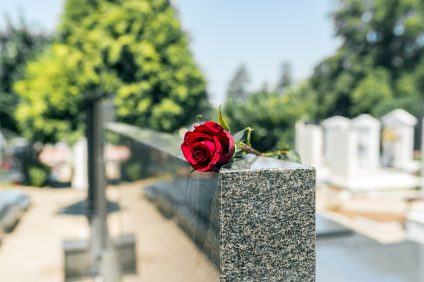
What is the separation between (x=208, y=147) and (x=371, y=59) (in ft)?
Answer: 117

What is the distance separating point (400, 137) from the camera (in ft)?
62.1

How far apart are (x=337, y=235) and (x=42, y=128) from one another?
12.5 metres

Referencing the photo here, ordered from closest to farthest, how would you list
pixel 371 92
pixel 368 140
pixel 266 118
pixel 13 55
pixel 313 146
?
1. pixel 266 118
2. pixel 313 146
3. pixel 368 140
4. pixel 13 55
5. pixel 371 92

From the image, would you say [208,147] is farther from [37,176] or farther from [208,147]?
[37,176]

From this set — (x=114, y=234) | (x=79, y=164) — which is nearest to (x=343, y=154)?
(x=79, y=164)

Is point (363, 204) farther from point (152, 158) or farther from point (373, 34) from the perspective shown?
point (373, 34)

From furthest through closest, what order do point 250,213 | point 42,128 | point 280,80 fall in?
point 280,80
point 42,128
point 250,213

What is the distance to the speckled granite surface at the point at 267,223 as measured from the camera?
5.05 feet

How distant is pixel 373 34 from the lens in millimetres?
34781

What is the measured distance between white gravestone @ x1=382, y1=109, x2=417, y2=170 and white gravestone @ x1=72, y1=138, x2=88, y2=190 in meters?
13.7

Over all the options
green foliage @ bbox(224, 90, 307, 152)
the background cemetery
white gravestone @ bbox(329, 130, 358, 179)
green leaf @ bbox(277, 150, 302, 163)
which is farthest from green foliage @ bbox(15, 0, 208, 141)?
green leaf @ bbox(277, 150, 302, 163)

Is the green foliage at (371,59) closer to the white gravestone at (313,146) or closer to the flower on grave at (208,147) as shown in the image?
the white gravestone at (313,146)

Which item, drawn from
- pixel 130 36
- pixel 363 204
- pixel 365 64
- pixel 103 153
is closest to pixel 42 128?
pixel 130 36

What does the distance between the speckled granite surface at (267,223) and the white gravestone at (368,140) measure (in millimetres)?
17858
